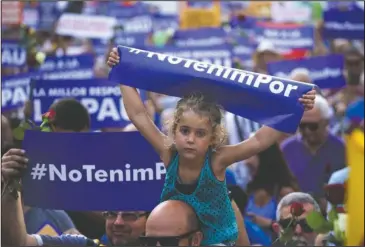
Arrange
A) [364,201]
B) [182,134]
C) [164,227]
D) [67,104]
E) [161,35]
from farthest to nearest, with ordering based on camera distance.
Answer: [161,35] < [67,104] < [182,134] < [164,227] < [364,201]

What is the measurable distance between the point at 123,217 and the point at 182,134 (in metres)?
1.24

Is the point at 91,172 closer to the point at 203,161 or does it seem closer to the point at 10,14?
the point at 203,161

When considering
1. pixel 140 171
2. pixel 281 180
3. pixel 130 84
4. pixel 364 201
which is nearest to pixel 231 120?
pixel 281 180

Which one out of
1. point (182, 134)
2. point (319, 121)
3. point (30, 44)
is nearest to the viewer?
point (182, 134)

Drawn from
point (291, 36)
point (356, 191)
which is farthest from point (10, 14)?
point (356, 191)

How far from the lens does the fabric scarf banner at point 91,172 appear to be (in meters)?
5.98

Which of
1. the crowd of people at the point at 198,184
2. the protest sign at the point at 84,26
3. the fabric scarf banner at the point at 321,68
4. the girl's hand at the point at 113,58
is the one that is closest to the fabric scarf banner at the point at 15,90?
the crowd of people at the point at 198,184

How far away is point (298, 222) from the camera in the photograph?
20.4 ft

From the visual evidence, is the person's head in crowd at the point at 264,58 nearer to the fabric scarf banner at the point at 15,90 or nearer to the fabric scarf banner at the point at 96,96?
the fabric scarf banner at the point at 15,90

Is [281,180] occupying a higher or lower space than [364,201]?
lower

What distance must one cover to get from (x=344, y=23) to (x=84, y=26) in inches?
202

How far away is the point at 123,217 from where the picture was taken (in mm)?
6176

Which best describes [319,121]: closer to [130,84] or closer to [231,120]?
[231,120]

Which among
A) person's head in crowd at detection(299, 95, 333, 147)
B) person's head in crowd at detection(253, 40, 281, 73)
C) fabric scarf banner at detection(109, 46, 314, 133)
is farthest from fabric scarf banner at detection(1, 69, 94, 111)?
fabric scarf banner at detection(109, 46, 314, 133)
